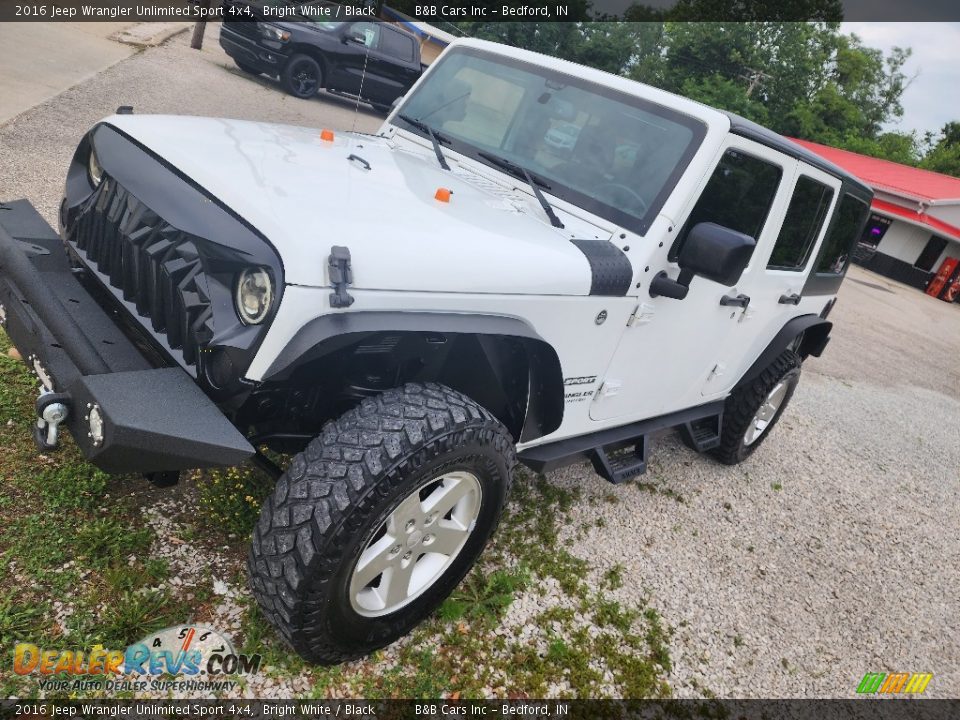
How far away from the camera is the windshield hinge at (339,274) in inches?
75.5

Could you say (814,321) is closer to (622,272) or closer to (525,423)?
(622,272)

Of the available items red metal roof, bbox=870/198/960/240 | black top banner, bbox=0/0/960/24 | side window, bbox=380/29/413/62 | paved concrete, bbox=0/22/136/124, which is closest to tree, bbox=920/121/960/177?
black top banner, bbox=0/0/960/24

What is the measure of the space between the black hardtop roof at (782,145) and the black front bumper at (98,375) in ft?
8.32

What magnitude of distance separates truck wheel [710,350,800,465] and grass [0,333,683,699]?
1.66 metres

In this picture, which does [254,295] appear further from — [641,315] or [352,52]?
[352,52]

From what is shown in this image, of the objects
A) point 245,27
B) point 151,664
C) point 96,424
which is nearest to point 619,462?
point 151,664

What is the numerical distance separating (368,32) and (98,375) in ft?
44.9

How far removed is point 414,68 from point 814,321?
1234cm

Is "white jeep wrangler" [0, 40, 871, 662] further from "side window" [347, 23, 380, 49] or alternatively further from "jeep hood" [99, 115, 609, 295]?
"side window" [347, 23, 380, 49]

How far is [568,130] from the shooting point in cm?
328

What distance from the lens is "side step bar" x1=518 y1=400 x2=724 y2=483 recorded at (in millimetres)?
3115

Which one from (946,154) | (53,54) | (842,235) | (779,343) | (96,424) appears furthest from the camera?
(946,154)

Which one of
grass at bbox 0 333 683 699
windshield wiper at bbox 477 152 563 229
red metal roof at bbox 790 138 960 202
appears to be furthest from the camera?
red metal roof at bbox 790 138 960 202

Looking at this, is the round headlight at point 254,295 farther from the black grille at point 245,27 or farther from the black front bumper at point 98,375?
the black grille at point 245,27
